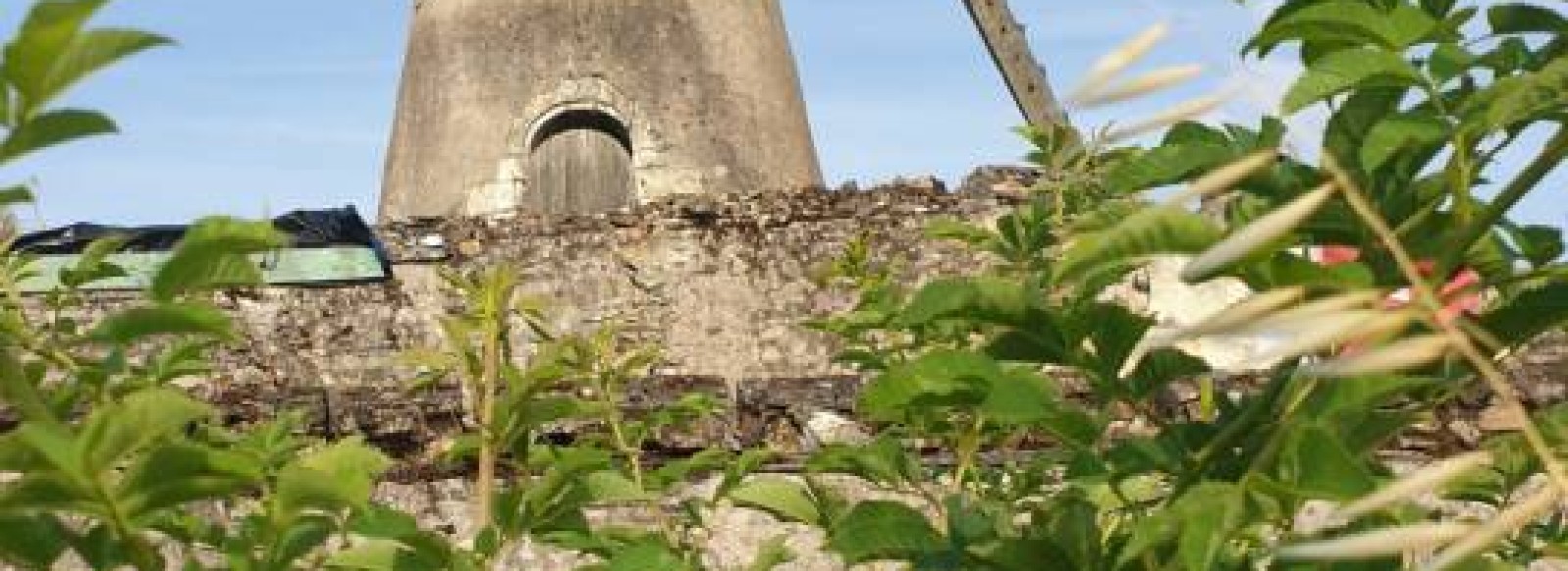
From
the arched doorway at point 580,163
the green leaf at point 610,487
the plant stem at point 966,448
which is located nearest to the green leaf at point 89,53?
the green leaf at point 610,487

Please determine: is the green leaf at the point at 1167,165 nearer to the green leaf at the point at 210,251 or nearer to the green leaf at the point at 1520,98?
the green leaf at the point at 1520,98

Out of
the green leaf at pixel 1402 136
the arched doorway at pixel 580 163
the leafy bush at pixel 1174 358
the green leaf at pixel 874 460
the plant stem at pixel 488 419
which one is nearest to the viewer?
the leafy bush at pixel 1174 358

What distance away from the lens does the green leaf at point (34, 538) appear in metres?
1.21

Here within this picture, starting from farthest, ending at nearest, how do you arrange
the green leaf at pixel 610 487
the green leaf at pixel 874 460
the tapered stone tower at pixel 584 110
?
the tapered stone tower at pixel 584 110
the green leaf at pixel 874 460
the green leaf at pixel 610 487

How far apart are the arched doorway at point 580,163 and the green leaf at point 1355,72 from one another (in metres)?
12.6

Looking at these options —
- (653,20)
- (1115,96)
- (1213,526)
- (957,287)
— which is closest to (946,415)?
(957,287)

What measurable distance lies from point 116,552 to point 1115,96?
71 centimetres

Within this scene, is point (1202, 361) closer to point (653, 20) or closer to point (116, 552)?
point (116, 552)

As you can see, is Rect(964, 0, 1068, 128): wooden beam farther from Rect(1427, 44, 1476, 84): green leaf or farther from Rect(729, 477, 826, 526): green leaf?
Rect(1427, 44, 1476, 84): green leaf

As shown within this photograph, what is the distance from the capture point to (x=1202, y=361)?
1.43 m

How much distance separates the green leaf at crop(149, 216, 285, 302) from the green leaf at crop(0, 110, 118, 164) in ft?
0.37

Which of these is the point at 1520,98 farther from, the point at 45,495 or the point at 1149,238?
the point at 45,495

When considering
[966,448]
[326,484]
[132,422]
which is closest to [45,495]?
[132,422]

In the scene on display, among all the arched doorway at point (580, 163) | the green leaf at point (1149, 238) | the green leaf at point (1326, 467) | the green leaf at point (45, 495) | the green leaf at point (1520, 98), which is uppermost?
the arched doorway at point (580, 163)
